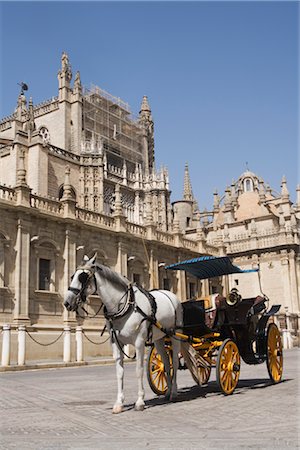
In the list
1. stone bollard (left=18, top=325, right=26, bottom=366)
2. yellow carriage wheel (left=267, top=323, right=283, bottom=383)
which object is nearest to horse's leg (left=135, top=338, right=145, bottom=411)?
yellow carriage wheel (left=267, top=323, right=283, bottom=383)

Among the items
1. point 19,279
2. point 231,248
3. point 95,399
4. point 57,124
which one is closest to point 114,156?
point 57,124

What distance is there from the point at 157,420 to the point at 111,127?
50.9m

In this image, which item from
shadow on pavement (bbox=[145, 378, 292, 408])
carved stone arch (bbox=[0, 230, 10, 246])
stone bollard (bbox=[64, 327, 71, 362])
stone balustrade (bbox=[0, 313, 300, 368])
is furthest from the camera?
carved stone arch (bbox=[0, 230, 10, 246])

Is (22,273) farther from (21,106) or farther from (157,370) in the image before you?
(21,106)

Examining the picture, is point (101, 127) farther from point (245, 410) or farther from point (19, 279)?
point (245, 410)

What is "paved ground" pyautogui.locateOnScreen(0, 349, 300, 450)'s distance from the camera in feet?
16.6

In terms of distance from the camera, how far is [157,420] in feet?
20.6

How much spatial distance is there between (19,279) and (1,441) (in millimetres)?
17038

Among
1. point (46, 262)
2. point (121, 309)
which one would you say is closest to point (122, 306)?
point (121, 309)

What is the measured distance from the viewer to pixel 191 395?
8625mm

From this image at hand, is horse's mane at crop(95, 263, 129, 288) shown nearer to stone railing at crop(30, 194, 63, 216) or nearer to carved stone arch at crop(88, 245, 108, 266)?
stone railing at crop(30, 194, 63, 216)

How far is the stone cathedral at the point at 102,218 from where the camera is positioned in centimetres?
2258

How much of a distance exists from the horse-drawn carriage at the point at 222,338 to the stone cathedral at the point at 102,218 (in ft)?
5.76

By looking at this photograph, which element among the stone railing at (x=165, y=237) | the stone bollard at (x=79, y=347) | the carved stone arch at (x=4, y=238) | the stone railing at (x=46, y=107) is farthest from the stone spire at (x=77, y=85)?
the stone bollard at (x=79, y=347)
